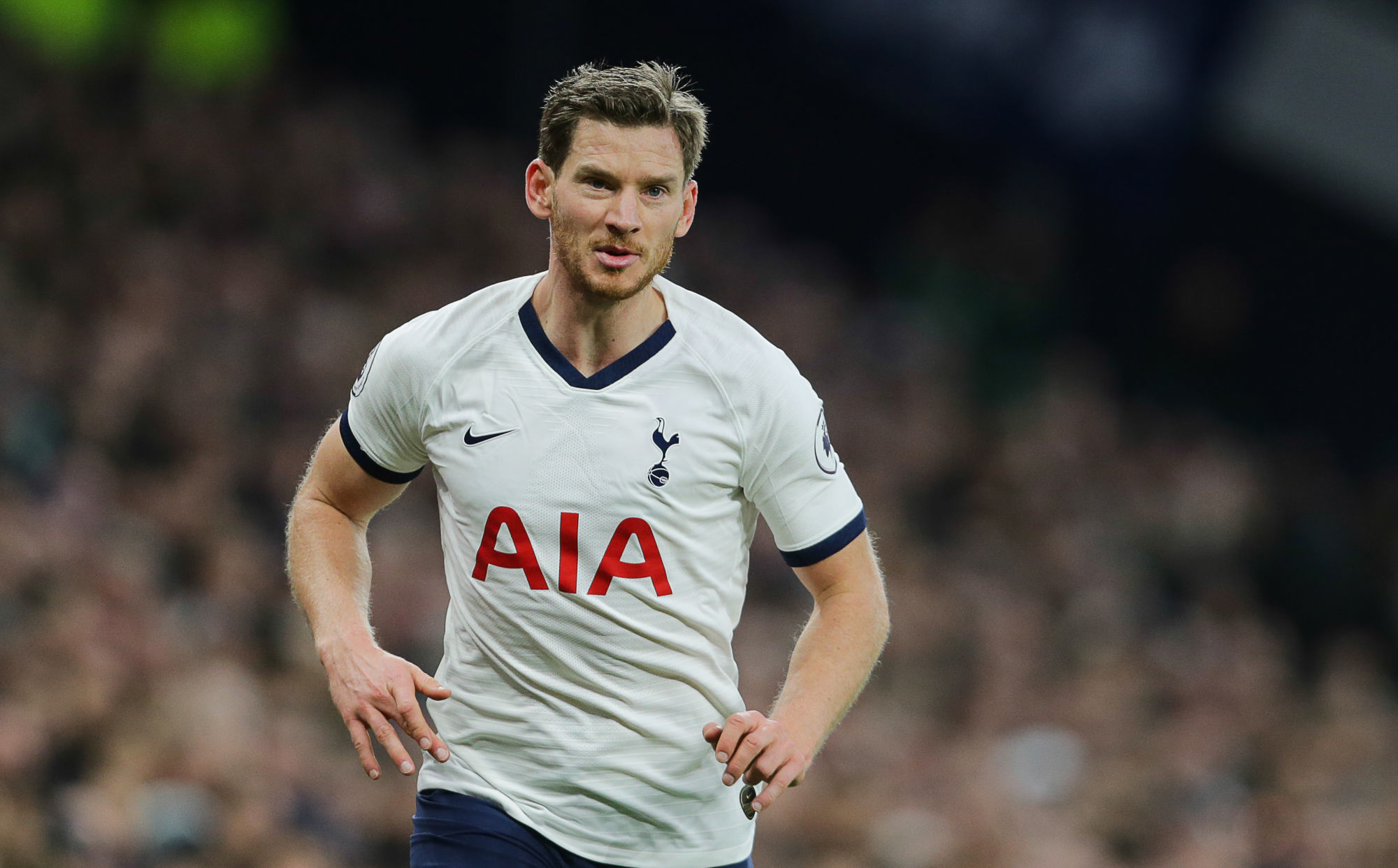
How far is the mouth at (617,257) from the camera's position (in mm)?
3594

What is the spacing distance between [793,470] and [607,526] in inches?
16.7

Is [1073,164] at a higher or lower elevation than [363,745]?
higher

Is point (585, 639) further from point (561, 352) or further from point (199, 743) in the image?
point (199, 743)

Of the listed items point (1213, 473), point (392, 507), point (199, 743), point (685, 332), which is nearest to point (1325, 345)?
point (1213, 473)

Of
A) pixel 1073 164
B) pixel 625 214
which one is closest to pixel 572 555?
pixel 625 214

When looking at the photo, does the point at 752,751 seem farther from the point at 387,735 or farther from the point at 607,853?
the point at 387,735

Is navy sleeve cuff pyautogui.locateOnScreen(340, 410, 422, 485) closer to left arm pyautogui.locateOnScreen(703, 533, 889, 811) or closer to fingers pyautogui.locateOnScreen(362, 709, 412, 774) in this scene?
fingers pyautogui.locateOnScreen(362, 709, 412, 774)

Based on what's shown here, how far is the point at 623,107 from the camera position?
3.58 metres

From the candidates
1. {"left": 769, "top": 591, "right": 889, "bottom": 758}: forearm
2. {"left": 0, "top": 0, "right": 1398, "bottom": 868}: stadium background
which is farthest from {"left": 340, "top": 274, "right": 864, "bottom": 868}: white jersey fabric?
{"left": 0, "top": 0, "right": 1398, "bottom": 868}: stadium background

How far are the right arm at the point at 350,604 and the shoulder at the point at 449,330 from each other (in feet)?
1.00

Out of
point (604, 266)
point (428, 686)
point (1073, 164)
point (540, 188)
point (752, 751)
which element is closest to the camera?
point (752, 751)

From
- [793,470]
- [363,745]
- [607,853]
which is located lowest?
[607,853]

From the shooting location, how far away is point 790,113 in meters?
16.4

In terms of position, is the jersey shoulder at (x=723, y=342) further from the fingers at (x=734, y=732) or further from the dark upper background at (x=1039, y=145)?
the dark upper background at (x=1039, y=145)
